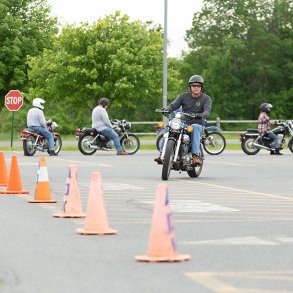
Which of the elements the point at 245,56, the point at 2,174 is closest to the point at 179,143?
the point at 2,174

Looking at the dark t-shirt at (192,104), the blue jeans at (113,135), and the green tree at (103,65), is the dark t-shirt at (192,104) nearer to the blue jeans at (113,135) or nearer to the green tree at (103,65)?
the blue jeans at (113,135)

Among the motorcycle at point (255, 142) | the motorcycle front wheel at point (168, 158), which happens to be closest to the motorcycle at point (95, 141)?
the motorcycle at point (255, 142)

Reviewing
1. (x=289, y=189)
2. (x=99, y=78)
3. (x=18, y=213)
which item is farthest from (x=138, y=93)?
(x=18, y=213)

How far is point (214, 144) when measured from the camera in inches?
1442

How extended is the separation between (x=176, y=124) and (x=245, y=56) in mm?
86807

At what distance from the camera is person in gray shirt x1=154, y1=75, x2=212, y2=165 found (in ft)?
70.8

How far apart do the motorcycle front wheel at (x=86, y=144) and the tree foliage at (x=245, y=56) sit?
225ft

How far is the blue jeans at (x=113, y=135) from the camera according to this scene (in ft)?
117

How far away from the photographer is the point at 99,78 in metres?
56.4

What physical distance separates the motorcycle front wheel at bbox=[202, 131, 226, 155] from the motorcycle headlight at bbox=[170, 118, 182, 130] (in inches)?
587

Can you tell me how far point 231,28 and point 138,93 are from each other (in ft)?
183

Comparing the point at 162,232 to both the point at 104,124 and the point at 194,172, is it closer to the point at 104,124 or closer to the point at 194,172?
the point at 194,172

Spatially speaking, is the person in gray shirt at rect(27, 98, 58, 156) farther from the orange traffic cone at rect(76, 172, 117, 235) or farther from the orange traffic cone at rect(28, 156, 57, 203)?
the orange traffic cone at rect(76, 172, 117, 235)

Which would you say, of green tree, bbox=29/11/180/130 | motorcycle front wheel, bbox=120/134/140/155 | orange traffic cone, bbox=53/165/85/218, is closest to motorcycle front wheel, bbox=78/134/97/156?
motorcycle front wheel, bbox=120/134/140/155
